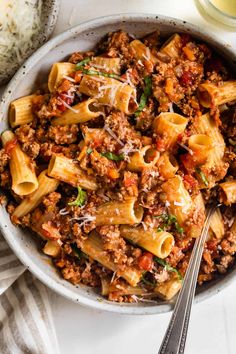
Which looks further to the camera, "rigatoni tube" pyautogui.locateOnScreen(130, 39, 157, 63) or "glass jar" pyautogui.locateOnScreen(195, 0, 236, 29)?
"glass jar" pyautogui.locateOnScreen(195, 0, 236, 29)

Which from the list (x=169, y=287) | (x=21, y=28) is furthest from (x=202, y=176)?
(x=21, y=28)

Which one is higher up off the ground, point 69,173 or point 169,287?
point 69,173

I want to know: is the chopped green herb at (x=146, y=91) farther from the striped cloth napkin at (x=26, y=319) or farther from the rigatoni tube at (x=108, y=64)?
the striped cloth napkin at (x=26, y=319)

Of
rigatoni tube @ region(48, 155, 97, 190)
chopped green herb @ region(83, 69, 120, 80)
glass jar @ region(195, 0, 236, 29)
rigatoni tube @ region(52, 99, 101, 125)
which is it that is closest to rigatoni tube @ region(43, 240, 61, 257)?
rigatoni tube @ region(48, 155, 97, 190)

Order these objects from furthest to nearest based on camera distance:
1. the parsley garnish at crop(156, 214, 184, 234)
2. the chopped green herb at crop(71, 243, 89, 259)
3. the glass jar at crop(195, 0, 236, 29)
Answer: the glass jar at crop(195, 0, 236, 29), the chopped green herb at crop(71, 243, 89, 259), the parsley garnish at crop(156, 214, 184, 234)

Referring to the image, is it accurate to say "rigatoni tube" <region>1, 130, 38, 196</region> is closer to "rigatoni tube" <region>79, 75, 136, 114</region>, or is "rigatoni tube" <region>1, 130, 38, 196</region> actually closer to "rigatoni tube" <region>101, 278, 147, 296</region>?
"rigatoni tube" <region>79, 75, 136, 114</region>

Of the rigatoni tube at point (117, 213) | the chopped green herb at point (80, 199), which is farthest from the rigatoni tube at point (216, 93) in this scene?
the chopped green herb at point (80, 199)

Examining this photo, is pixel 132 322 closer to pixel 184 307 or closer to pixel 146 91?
pixel 184 307

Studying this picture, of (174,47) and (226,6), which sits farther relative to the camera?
(226,6)
